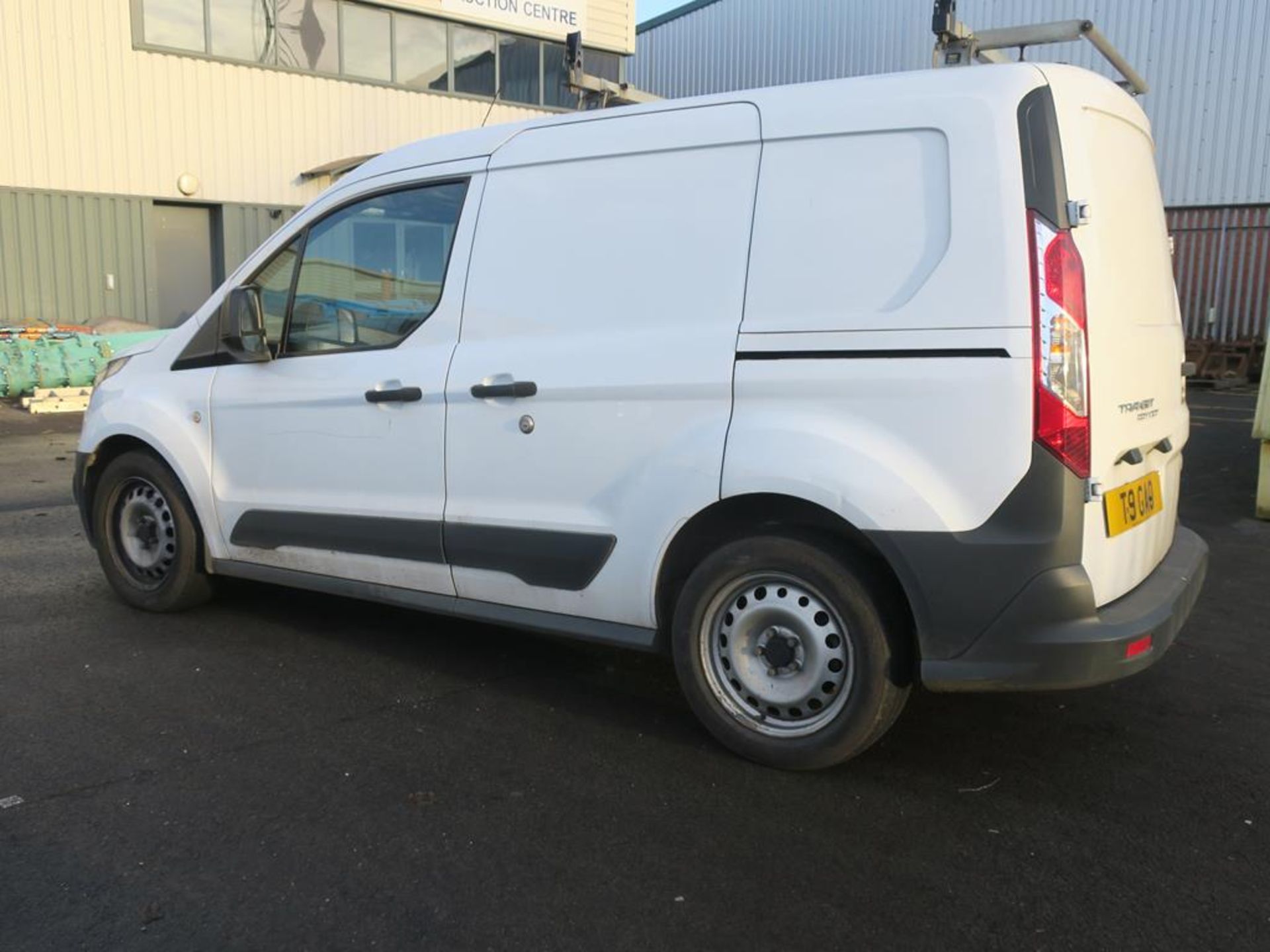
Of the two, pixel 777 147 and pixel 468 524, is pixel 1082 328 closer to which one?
pixel 777 147

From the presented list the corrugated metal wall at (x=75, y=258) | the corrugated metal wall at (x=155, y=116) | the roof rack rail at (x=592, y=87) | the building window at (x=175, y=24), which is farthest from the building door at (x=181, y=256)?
the roof rack rail at (x=592, y=87)

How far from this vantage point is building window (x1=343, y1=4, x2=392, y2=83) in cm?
1859

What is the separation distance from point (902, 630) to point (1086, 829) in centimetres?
76

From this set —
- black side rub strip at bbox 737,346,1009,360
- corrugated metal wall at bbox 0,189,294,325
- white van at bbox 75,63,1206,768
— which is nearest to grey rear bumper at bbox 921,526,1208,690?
white van at bbox 75,63,1206,768

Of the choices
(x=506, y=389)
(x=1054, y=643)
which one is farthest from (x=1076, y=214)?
(x=506, y=389)

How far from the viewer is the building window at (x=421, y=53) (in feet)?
63.4

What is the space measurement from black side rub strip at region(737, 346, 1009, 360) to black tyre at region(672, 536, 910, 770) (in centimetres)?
57

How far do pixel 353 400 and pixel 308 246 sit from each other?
808 mm

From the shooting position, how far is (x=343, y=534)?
14.4ft

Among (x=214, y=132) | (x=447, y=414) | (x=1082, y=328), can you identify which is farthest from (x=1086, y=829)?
(x=214, y=132)

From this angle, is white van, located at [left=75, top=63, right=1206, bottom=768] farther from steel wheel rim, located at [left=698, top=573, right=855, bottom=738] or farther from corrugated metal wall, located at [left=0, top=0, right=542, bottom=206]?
corrugated metal wall, located at [left=0, top=0, right=542, bottom=206]

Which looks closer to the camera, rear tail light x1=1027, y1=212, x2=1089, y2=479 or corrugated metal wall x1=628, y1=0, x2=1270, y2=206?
rear tail light x1=1027, y1=212, x2=1089, y2=479

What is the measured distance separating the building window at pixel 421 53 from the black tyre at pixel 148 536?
16.0 meters

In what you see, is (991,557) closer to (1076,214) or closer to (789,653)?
(789,653)
